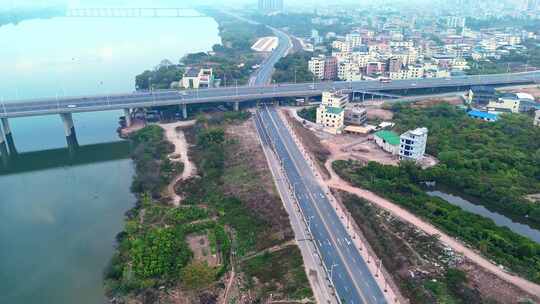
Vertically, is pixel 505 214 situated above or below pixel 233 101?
below

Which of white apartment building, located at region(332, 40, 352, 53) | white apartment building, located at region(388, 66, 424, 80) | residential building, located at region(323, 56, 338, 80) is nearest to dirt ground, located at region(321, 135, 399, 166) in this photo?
residential building, located at region(323, 56, 338, 80)

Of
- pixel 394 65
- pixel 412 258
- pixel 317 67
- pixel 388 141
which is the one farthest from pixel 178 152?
pixel 394 65

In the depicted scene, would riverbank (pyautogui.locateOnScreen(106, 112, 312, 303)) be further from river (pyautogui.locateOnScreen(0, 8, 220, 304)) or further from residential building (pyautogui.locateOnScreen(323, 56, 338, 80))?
residential building (pyautogui.locateOnScreen(323, 56, 338, 80))

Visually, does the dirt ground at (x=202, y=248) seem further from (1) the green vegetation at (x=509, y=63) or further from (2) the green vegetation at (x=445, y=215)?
(1) the green vegetation at (x=509, y=63)

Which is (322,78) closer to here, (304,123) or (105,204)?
(304,123)

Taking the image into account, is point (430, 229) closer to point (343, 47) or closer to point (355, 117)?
point (355, 117)

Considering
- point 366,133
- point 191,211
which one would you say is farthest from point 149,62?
point 191,211

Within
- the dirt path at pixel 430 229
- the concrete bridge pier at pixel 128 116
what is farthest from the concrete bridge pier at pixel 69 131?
the dirt path at pixel 430 229
